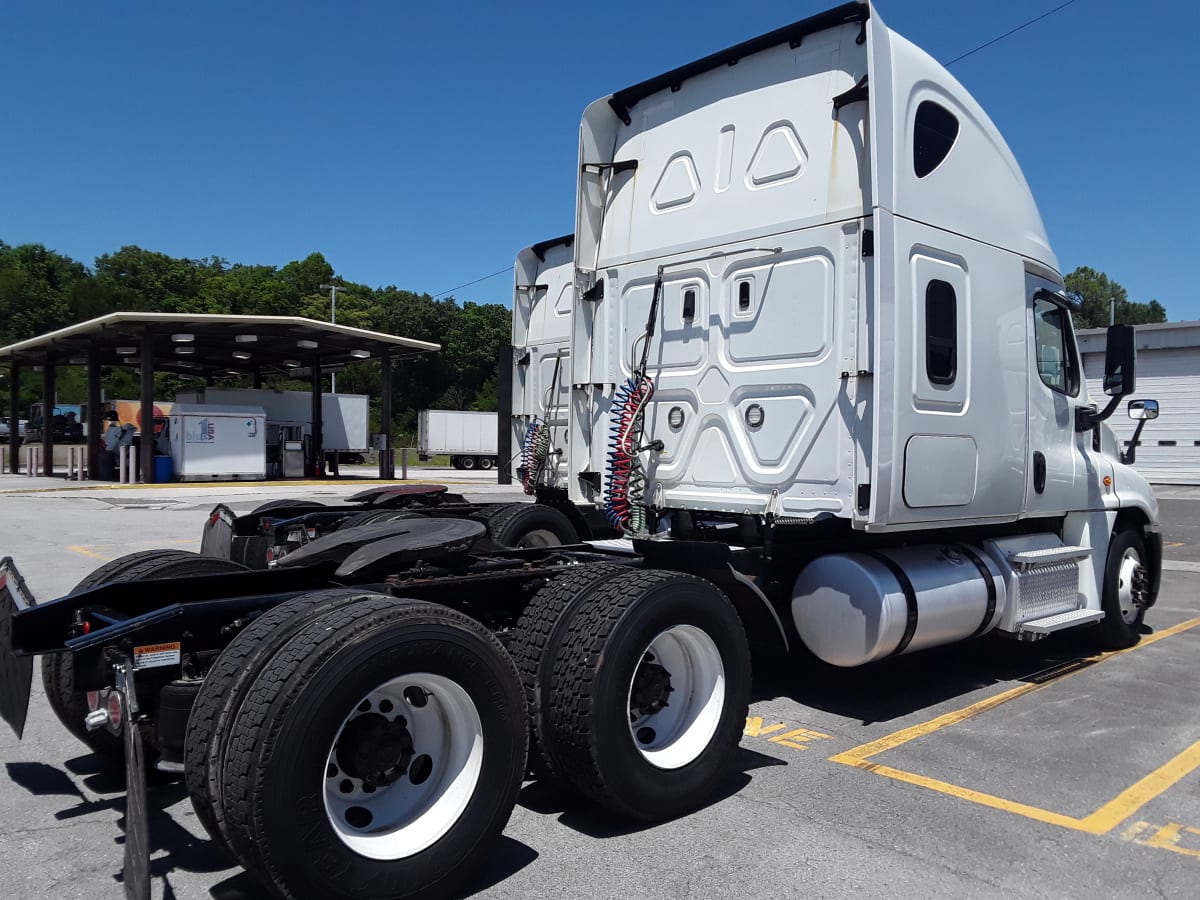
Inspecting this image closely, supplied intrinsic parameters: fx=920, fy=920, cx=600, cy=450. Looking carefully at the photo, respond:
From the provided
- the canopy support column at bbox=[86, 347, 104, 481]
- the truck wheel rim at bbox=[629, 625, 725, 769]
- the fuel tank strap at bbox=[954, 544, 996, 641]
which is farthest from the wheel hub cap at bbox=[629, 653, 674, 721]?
the canopy support column at bbox=[86, 347, 104, 481]

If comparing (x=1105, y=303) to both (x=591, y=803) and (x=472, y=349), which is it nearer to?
(x=472, y=349)

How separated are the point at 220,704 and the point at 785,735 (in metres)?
3.37

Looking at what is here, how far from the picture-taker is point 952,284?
222 inches

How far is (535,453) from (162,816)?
5329mm

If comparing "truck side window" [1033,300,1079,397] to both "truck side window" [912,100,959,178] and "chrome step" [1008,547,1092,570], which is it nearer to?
"chrome step" [1008,547,1092,570]

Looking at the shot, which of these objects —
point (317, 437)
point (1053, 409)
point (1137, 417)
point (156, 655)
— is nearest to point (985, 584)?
point (1053, 409)

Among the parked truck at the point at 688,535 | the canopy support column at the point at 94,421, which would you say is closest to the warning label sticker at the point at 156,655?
the parked truck at the point at 688,535

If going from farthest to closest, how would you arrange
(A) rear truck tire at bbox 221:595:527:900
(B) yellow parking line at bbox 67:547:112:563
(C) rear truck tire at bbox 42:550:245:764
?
(B) yellow parking line at bbox 67:547:112:563, (C) rear truck tire at bbox 42:550:245:764, (A) rear truck tire at bbox 221:595:527:900

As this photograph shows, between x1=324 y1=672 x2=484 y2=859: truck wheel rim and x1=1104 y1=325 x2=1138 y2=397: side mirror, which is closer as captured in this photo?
x1=324 y1=672 x2=484 y2=859: truck wheel rim

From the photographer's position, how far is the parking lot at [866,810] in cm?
343

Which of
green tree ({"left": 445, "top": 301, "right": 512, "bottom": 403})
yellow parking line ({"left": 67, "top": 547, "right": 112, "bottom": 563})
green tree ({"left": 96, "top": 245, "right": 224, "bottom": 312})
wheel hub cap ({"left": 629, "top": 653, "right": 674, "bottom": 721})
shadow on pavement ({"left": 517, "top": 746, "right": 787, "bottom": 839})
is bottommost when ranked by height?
shadow on pavement ({"left": 517, "top": 746, "right": 787, "bottom": 839})

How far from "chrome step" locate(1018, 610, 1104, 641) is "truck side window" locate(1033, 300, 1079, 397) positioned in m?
1.63

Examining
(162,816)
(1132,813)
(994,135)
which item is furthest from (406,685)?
(994,135)

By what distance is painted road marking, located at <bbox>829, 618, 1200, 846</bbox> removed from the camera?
4.11 m
